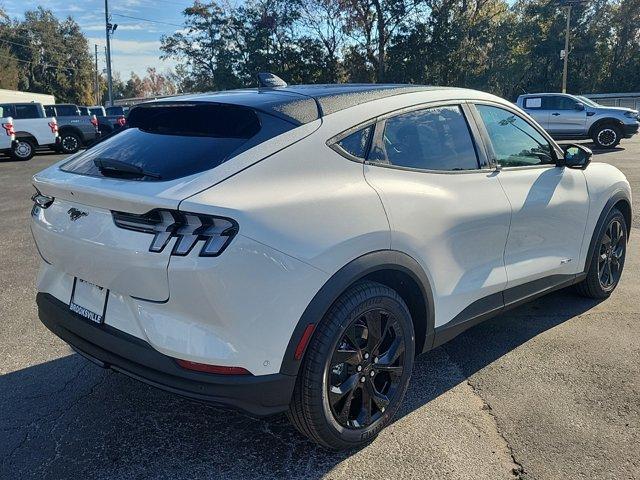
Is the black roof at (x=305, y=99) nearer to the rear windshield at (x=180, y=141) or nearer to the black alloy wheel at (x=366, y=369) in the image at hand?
the rear windshield at (x=180, y=141)

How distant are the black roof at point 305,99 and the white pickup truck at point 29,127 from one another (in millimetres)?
18338

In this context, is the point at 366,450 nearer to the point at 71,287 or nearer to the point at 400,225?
the point at 400,225

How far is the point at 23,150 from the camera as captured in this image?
18922mm

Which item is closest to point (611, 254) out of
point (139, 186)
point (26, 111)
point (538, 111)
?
point (139, 186)

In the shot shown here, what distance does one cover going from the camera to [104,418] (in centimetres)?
301

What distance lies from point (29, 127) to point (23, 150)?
0.82m

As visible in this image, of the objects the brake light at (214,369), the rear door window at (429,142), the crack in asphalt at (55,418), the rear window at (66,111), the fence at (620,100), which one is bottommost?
the crack in asphalt at (55,418)

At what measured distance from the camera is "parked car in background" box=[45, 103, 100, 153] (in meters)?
21.6

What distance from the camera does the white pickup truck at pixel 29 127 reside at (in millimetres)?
18797

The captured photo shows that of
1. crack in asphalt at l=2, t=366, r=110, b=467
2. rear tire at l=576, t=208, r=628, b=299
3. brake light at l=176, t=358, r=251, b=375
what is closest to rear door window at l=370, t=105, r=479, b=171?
brake light at l=176, t=358, r=251, b=375

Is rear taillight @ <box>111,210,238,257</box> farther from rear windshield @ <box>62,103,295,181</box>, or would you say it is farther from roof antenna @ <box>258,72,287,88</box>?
roof antenna @ <box>258,72,287,88</box>

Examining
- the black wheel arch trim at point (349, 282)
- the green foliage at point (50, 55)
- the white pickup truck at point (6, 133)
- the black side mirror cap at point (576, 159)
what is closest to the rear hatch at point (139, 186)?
the black wheel arch trim at point (349, 282)

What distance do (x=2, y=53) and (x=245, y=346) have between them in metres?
68.3

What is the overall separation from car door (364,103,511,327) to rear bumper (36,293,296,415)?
2.88 feet
